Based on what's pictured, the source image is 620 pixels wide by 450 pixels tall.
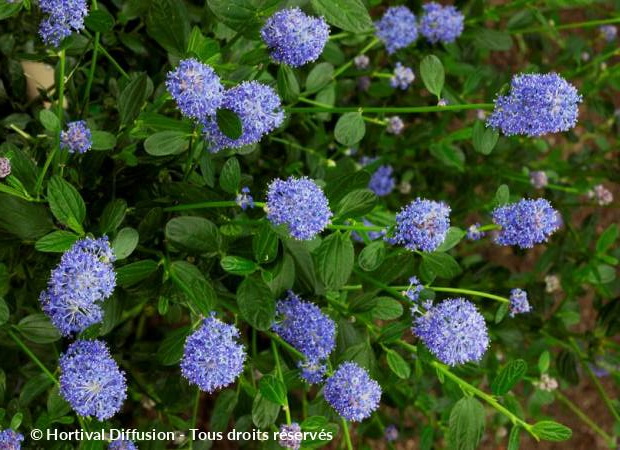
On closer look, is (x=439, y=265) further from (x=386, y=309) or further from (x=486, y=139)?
(x=486, y=139)

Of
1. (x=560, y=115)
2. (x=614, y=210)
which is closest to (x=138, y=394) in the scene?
(x=560, y=115)

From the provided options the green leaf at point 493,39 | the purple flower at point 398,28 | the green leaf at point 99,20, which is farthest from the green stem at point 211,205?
the green leaf at point 493,39

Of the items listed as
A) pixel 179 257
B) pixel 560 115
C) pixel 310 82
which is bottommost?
pixel 179 257

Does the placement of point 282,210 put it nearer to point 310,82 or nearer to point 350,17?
point 350,17

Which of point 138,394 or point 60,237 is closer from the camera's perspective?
point 60,237

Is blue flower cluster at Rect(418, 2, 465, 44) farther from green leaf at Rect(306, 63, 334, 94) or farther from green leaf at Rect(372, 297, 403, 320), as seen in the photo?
green leaf at Rect(372, 297, 403, 320)

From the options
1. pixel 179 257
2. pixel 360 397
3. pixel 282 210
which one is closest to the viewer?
pixel 282 210

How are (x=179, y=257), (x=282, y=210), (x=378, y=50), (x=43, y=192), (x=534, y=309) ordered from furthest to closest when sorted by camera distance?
(x=378, y=50)
(x=534, y=309)
(x=179, y=257)
(x=43, y=192)
(x=282, y=210)

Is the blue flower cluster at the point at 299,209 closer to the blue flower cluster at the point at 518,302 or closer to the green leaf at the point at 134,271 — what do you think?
the green leaf at the point at 134,271
